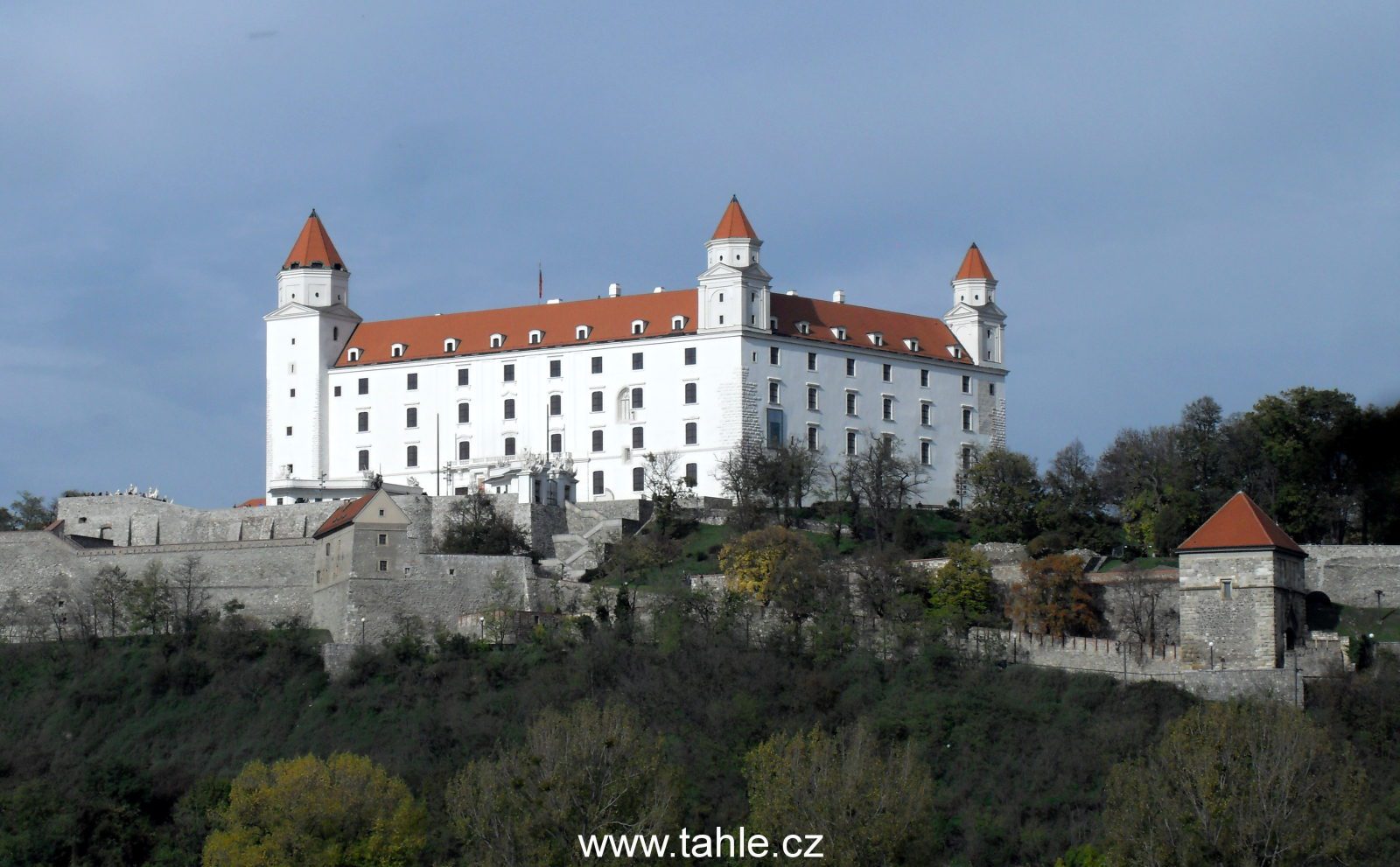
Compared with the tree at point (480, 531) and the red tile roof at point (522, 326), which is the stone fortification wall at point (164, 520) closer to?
the tree at point (480, 531)

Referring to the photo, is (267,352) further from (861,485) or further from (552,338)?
(861,485)

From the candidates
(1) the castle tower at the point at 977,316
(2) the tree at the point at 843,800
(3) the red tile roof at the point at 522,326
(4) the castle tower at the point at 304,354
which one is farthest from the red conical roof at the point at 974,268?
(2) the tree at the point at 843,800

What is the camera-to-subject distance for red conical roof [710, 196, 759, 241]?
273 feet

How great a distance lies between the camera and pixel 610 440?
8244cm

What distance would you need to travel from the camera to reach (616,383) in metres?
83.1

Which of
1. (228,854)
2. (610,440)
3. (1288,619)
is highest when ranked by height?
(610,440)

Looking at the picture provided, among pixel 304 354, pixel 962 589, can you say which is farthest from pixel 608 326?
pixel 962 589

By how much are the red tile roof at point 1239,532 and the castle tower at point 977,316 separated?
23424 millimetres

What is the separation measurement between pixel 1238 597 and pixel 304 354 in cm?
3526

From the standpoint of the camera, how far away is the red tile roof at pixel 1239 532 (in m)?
62.8

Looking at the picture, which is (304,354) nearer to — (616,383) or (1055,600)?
(616,383)

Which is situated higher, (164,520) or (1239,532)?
(164,520)

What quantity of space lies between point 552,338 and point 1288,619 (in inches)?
1155

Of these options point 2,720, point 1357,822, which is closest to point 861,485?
point 2,720
